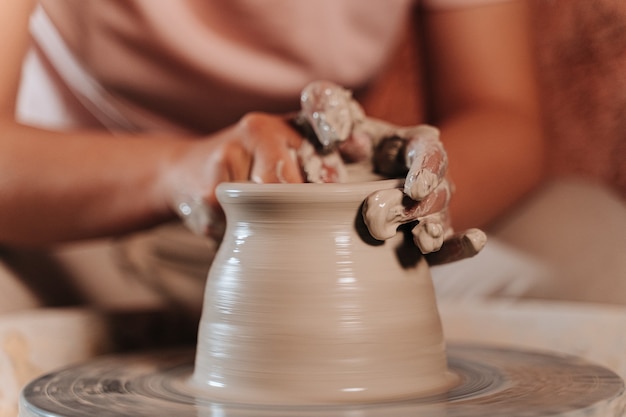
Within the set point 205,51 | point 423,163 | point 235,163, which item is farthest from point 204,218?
point 205,51

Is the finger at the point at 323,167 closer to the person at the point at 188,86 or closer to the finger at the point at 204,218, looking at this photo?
the finger at the point at 204,218

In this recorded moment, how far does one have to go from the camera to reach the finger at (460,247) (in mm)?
753

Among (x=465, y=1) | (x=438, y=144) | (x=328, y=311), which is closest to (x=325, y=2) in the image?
(x=465, y=1)

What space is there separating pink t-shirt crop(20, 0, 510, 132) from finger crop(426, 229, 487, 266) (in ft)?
2.63

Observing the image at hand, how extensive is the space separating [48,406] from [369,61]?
1069 millimetres

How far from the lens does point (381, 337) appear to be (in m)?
0.73

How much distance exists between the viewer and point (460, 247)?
2.53 ft

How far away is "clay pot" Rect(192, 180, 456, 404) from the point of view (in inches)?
28.1

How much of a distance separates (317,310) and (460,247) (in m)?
0.16

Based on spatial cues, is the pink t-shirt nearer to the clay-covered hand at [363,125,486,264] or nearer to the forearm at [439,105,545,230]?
the forearm at [439,105,545,230]

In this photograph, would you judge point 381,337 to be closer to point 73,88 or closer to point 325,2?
point 325,2

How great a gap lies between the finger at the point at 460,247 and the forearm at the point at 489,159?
58 cm

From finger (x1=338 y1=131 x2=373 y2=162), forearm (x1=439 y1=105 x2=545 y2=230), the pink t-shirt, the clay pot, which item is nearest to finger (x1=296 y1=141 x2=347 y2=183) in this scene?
finger (x1=338 y1=131 x2=373 y2=162)

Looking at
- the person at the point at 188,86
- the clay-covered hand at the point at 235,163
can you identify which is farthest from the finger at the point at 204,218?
the person at the point at 188,86
